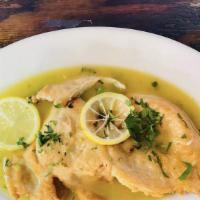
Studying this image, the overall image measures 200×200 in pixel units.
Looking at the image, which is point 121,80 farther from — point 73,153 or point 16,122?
point 16,122

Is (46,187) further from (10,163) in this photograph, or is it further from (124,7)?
(124,7)

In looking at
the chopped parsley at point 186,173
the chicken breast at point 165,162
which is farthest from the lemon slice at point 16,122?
the chopped parsley at point 186,173

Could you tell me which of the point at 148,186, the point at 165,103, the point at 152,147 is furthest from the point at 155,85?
the point at 148,186

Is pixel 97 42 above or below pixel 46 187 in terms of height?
above

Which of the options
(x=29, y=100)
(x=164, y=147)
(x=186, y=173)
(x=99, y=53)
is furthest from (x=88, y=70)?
(x=186, y=173)

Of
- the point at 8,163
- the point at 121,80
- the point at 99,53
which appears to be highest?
the point at 99,53

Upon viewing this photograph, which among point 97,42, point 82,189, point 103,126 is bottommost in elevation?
point 82,189
